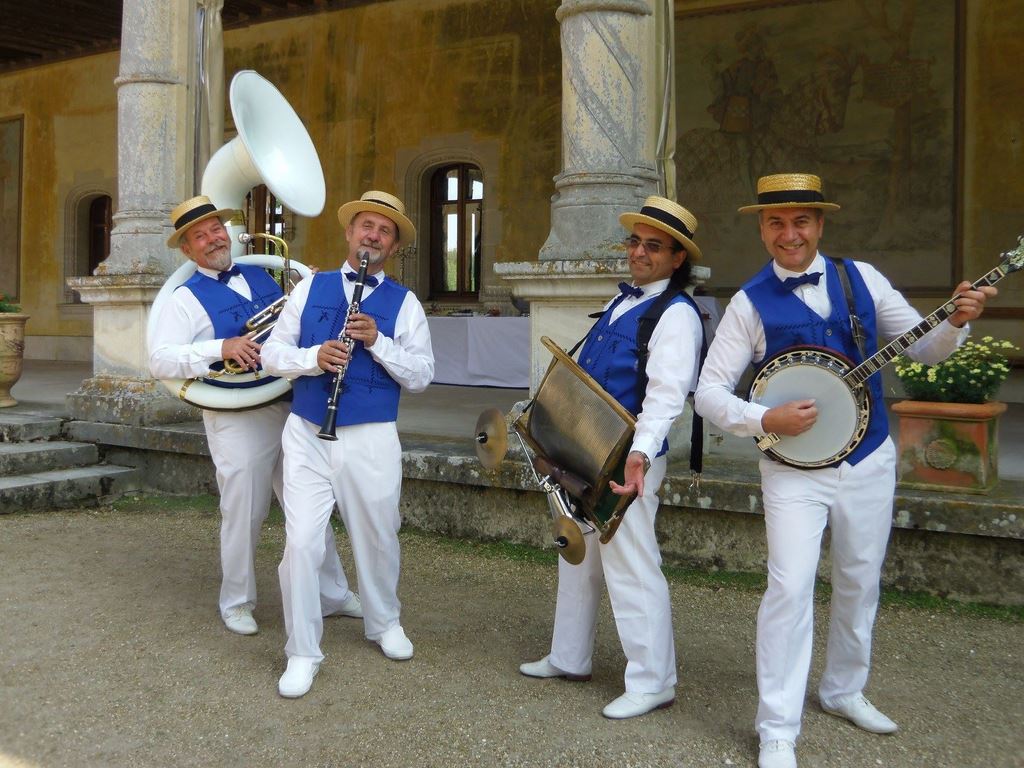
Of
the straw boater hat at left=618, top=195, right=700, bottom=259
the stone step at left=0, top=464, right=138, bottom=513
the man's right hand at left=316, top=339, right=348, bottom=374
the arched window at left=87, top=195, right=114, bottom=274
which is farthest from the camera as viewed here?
the arched window at left=87, top=195, right=114, bottom=274

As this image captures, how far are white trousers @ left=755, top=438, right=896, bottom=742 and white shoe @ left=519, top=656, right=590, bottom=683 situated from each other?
2.53ft

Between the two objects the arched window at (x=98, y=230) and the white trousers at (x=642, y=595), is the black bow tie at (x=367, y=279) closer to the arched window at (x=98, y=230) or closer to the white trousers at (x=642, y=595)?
the white trousers at (x=642, y=595)

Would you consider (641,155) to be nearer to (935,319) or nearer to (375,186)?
(935,319)

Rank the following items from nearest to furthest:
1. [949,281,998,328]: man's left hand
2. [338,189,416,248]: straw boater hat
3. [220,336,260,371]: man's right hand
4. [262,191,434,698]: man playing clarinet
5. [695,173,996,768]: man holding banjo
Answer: [949,281,998,328]: man's left hand < [695,173,996,768]: man holding banjo < [262,191,434,698]: man playing clarinet < [338,189,416,248]: straw boater hat < [220,336,260,371]: man's right hand

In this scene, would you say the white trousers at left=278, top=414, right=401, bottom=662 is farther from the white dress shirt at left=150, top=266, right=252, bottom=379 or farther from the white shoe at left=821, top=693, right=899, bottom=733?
the white shoe at left=821, top=693, right=899, bottom=733

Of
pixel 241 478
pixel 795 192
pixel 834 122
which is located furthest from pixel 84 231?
pixel 795 192

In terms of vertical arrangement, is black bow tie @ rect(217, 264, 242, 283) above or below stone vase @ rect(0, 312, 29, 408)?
above

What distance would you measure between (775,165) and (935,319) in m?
8.23

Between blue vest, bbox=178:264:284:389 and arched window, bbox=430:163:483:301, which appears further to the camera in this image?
arched window, bbox=430:163:483:301

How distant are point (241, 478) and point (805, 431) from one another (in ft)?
7.68

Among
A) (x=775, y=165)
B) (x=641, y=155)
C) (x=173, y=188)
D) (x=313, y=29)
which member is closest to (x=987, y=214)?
(x=775, y=165)

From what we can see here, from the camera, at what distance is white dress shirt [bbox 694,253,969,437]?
2924 millimetres

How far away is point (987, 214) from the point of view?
9430 millimetres

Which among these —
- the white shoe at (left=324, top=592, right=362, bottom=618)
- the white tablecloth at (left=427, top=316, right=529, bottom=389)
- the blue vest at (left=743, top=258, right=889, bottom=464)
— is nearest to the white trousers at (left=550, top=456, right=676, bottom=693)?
the blue vest at (left=743, top=258, right=889, bottom=464)
